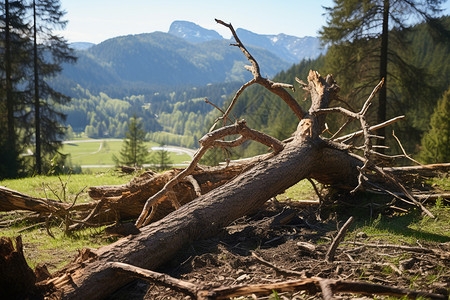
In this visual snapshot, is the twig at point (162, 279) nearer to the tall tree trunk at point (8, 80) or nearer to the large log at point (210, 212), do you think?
the large log at point (210, 212)

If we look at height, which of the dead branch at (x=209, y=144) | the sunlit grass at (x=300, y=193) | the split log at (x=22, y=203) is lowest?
the sunlit grass at (x=300, y=193)

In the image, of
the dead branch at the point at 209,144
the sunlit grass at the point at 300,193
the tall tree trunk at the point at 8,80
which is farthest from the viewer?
the tall tree trunk at the point at 8,80

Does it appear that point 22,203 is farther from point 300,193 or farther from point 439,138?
point 439,138

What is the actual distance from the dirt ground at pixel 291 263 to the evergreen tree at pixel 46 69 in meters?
18.9

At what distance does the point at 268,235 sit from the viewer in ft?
14.1

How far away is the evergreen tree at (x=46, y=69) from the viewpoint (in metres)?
19.9

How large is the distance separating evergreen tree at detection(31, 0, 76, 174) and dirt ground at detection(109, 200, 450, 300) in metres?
18.9

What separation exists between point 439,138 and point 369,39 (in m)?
18.9

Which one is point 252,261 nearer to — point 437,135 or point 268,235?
point 268,235

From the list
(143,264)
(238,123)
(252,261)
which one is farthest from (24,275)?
(238,123)

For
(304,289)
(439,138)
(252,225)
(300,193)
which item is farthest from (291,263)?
(439,138)

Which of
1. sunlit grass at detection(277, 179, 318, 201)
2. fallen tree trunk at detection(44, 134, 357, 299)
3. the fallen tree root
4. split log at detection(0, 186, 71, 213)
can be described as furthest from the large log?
split log at detection(0, 186, 71, 213)

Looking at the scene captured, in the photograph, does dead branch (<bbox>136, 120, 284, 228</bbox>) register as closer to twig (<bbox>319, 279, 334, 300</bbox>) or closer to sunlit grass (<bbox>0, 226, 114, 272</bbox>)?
sunlit grass (<bbox>0, 226, 114, 272</bbox>)

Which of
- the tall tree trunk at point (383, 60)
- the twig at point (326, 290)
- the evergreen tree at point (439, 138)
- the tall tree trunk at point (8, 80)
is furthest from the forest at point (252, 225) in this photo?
the evergreen tree at point (439, 138)
